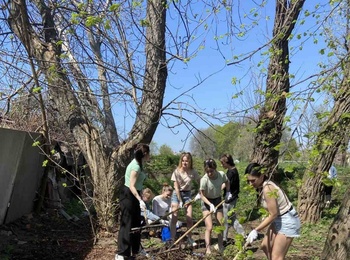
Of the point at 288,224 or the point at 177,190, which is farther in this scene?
the point at 177,190

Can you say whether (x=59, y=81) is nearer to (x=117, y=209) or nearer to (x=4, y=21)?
(x=4, y=21)

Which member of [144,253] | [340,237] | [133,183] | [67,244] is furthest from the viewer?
[67,244]

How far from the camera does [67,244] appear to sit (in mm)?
7000

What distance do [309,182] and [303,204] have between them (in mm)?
519

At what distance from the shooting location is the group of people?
14.9 feet

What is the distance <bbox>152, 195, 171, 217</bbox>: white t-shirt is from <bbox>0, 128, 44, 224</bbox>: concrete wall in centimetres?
234

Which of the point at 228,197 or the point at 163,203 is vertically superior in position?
the point at 228,197

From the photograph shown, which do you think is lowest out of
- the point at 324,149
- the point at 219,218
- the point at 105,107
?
the point at 219,218

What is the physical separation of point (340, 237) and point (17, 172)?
5.60 m

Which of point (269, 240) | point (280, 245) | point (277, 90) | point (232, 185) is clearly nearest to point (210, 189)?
point (232, 185)

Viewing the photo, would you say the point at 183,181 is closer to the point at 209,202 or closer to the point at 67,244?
the point at 209,202

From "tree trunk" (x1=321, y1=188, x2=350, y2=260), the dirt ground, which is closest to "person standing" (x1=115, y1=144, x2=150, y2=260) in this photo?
the dirt ground

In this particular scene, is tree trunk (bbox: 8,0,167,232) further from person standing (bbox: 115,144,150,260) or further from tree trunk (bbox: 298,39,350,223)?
tree trunk (bbox: 298,39,350,223)

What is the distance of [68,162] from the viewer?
9992 millimetres
